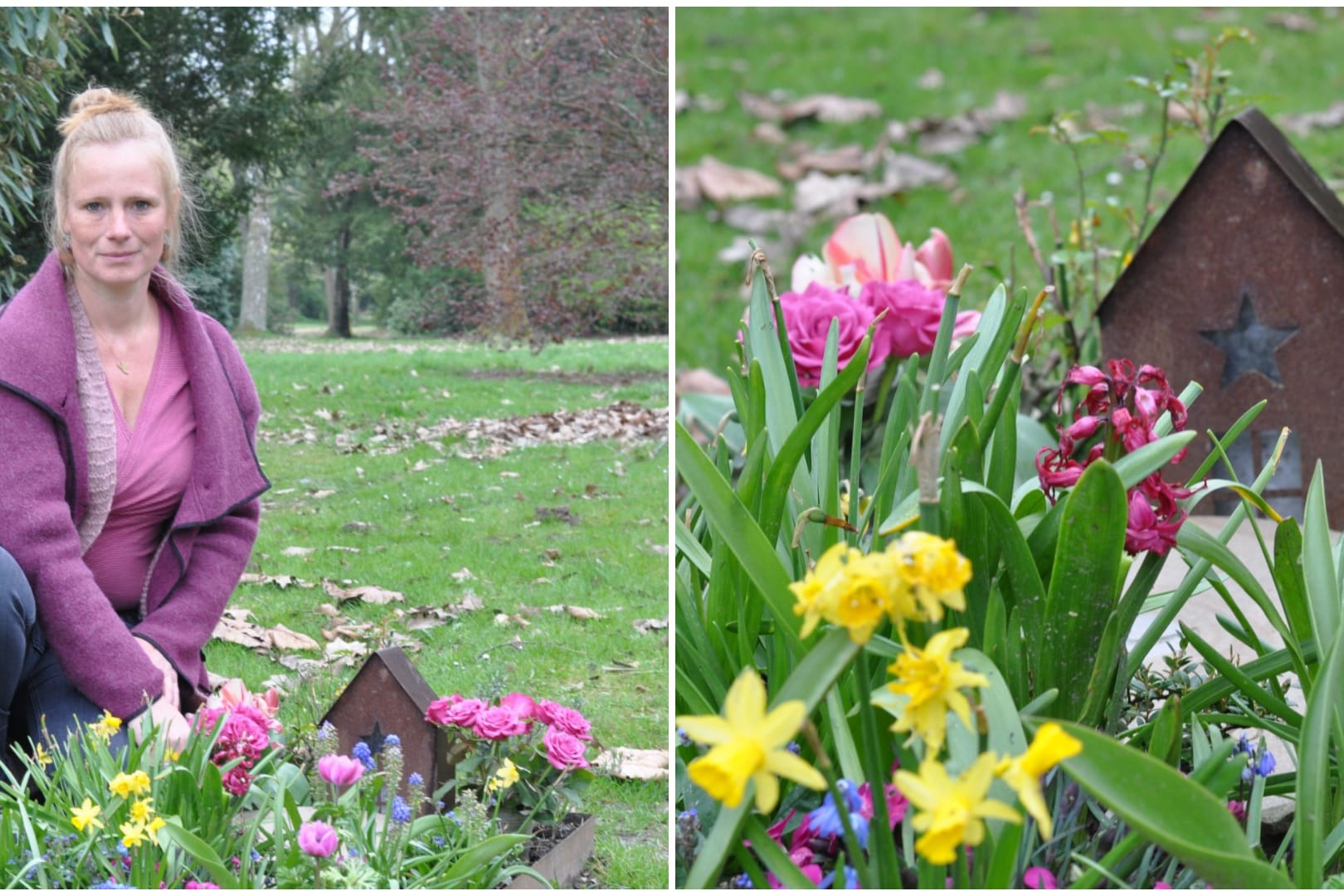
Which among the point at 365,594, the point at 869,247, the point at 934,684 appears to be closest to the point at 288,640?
the point at 365,594

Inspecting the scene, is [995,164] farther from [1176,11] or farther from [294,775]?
[294,775]

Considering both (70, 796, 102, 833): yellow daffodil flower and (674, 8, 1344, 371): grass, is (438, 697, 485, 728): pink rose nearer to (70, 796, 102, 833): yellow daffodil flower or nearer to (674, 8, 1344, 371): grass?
(70, 796, 102, 833): yellow daffodil flower

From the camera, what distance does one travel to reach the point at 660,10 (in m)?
1.83

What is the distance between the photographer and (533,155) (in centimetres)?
182

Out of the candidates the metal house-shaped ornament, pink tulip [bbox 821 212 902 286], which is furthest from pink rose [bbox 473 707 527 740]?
the metal house-shaped ornament

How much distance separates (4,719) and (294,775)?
47 cm

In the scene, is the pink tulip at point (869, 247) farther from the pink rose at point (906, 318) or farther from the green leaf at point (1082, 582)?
the green leaf at point (1082, 582)

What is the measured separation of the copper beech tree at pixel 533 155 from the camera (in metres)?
1.70

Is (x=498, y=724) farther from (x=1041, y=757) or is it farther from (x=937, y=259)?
(x=937, y=259)

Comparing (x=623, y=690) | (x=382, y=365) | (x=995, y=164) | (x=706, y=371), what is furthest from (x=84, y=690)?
(x=995, y=164)

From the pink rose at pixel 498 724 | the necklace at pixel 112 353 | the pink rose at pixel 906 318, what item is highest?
the pink rose at pixel 906 318

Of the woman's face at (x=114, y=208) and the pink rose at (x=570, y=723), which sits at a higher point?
the woman's face at (x=114, y=208)

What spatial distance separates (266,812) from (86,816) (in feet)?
0.54

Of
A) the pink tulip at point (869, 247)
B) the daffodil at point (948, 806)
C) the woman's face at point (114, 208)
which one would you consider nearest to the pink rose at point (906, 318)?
the pink tulip at point (869, 247)
